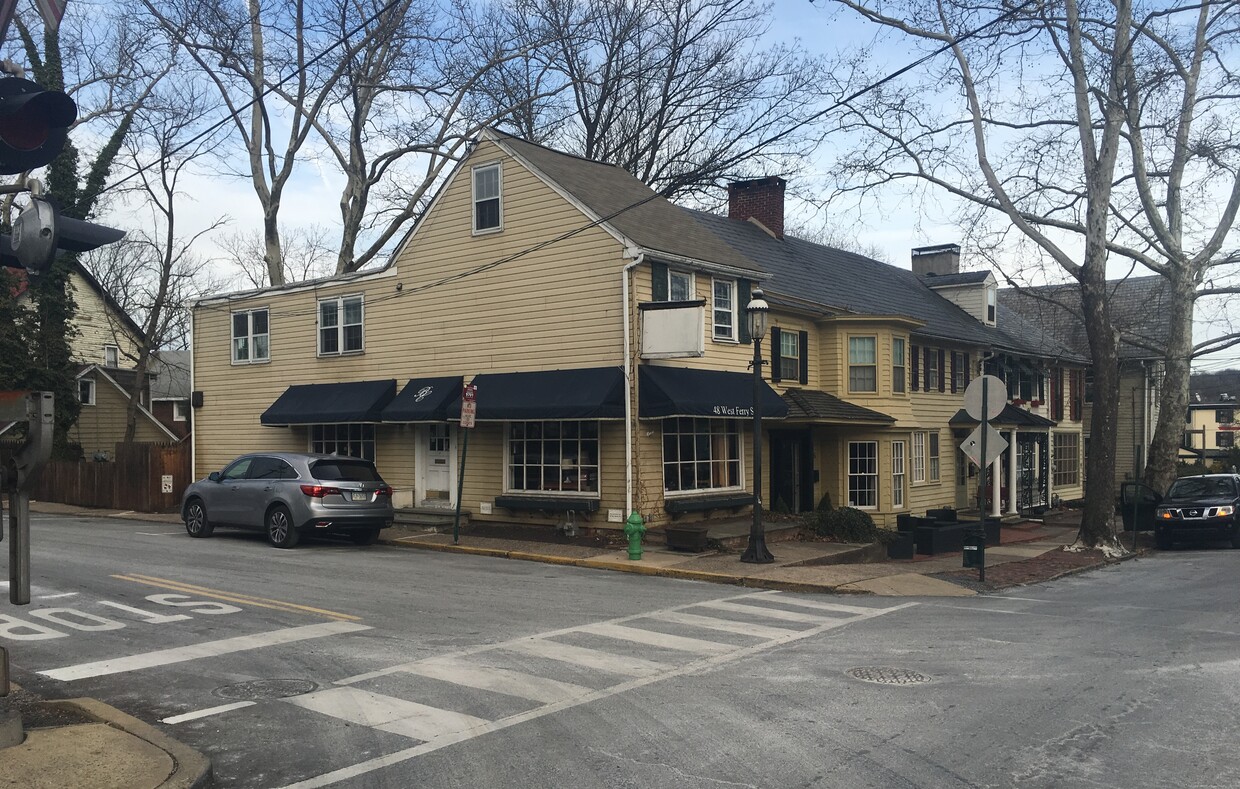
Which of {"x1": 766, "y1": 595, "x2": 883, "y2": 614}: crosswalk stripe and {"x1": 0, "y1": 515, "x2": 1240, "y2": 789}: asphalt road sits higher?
{"x1": 0, "y1": 515, "x2": 1240, "y2": 789}: asphalt road

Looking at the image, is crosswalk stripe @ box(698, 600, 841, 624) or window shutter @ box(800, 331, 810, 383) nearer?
crosswalk stripe @ box(698, 600, 841, 624)

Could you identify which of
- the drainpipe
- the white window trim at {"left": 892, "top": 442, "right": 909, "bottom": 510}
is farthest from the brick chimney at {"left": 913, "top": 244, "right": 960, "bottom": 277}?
the drainpipe

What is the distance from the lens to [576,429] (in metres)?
19.6

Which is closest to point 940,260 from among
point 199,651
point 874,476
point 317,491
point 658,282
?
point 874,476

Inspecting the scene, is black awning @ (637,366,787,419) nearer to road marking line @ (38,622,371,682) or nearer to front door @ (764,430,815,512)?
front door @ (764,430,815,512)

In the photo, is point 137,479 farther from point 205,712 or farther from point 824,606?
point 205,712

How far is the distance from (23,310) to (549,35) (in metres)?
19.5

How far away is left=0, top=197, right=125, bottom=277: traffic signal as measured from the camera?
220 inches

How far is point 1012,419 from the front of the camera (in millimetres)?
30062

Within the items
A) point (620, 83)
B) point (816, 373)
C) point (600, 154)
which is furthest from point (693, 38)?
point (816, 373)

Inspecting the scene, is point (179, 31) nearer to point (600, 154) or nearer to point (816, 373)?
point (600, 154)

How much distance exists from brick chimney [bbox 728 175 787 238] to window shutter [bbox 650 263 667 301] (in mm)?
10228

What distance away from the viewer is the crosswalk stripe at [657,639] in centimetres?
986

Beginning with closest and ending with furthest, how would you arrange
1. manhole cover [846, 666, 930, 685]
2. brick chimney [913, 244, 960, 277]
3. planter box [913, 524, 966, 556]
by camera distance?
manhole cover [846, 666, 930, 685] < planter box [913, 524, 966, 556] < brick chimney [913, 244, 960, 277]
